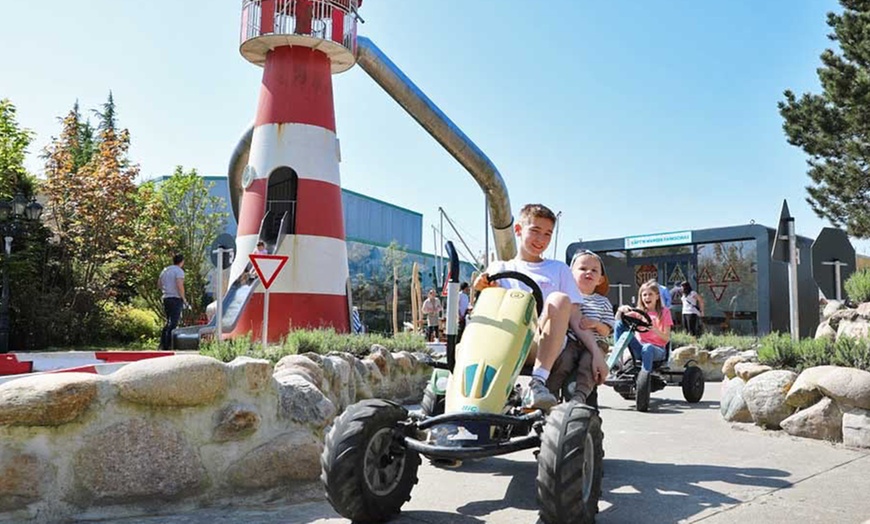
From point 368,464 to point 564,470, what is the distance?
97cm

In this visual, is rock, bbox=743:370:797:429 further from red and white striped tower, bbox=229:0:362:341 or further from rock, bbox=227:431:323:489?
red and white striped tower, bbox=229:0:362:341

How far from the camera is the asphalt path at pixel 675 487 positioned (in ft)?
12.1

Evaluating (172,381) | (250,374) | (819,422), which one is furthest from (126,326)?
(819,422)

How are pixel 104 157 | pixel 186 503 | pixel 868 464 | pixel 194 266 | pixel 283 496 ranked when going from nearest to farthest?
pixel 186 503 → pixel 283 496 → pixel 868 464 → pixel 104 157 → pixel 194 266

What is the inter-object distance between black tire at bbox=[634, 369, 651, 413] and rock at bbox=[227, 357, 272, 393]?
486 centimetres

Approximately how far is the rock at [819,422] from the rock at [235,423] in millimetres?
4229

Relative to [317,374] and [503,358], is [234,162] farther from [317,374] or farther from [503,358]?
[503,358]

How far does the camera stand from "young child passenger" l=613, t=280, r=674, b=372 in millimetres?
8477

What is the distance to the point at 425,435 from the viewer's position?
12.8 ft

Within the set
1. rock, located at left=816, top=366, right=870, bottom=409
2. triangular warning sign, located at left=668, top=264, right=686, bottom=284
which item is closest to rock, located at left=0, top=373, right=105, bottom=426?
rock, located at left=816, top=366, right=870, bottom=409

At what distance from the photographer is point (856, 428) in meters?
5.28

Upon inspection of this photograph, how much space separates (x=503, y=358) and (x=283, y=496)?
5.26 feet

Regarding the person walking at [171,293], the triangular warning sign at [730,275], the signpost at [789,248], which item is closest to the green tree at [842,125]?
the triangular warning sign at [730,275]

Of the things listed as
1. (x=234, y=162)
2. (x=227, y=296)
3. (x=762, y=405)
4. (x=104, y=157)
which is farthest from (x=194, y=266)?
(x=762, y=405)
